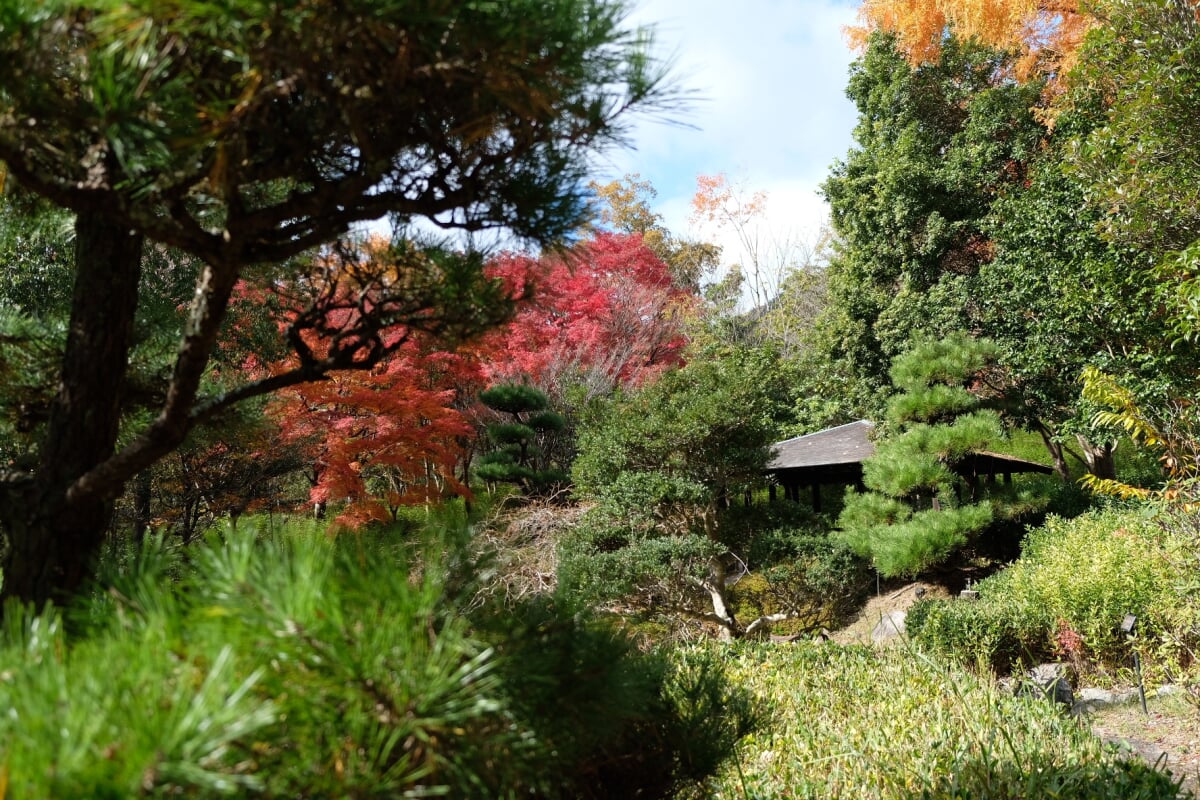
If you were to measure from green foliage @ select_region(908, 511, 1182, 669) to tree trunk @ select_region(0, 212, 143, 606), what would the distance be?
566 cm

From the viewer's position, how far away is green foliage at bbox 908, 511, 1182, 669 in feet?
19.1

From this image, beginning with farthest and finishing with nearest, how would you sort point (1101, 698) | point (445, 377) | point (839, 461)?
1. point (445, 377)
2. point (839, 461)
3. point (1101, 698)

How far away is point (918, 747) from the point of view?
10.4 feet

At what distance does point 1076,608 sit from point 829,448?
15.5ft

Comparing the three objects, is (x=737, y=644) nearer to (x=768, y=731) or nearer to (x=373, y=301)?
(x=768, y=731)

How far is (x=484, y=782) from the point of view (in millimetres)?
1094

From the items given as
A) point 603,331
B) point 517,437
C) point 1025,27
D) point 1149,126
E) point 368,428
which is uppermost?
point 1025,27

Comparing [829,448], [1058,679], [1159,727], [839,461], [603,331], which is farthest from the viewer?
[603,331]

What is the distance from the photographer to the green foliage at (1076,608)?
230 inches

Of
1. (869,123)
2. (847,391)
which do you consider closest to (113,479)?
(847,391)

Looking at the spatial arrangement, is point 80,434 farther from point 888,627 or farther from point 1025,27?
point 1025,27

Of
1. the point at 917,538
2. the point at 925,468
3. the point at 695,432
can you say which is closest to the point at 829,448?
the point at 925,468

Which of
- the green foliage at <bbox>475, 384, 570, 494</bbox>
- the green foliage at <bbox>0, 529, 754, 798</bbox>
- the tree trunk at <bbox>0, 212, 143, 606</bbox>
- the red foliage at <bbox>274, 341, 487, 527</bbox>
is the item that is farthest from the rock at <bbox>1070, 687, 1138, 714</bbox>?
the green foliage at <bbox>475, 384, 570, 494</bbox>

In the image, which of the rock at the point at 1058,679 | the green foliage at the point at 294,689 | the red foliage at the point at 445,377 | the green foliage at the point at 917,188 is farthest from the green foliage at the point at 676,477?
the green foliage at the point at 294,689
